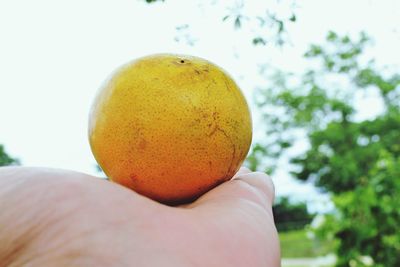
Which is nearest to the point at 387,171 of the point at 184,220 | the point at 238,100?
the point at 238,100

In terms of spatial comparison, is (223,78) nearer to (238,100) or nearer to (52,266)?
(238,100)

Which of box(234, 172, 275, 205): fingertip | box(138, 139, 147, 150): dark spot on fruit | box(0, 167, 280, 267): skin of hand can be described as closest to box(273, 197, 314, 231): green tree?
box(234, 172, 275, 205): fingertip

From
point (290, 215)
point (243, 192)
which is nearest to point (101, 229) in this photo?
point (243, 192)

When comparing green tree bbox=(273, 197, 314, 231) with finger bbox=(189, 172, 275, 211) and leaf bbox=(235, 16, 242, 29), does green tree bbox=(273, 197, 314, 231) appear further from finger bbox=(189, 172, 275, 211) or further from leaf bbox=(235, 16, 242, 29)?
finger bbox=(189, 172, 275, 211)

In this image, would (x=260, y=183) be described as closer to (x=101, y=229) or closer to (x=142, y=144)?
(x=142, y=144)

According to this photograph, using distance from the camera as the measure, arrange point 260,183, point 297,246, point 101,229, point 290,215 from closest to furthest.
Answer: point 101,229, point 260,183, point 297,246, point 290,215

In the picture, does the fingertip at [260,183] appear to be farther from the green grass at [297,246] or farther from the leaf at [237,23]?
the green grass at [297,246]

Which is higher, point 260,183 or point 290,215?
point 260,183
